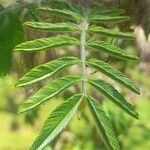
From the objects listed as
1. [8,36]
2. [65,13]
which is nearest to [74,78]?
[65,13]

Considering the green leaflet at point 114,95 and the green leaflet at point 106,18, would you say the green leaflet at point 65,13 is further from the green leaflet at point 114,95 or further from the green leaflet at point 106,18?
the green leaflet at point 114,95

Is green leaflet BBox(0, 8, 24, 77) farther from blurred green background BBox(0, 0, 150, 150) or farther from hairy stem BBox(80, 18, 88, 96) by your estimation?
hairy stem BBox(80, 18, 88, 96)

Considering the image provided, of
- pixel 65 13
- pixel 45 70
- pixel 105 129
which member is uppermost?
pixel 65 13

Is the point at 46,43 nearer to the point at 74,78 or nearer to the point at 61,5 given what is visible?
the point at 74,78

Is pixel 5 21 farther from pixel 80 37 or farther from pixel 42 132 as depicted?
pixel 42 132

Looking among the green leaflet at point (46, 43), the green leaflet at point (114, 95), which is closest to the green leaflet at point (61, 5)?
the green leaflet at point (46, 43)

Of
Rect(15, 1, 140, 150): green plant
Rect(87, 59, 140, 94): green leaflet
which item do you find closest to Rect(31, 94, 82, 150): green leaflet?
Rect(15, 1, 140, 150): green plant
